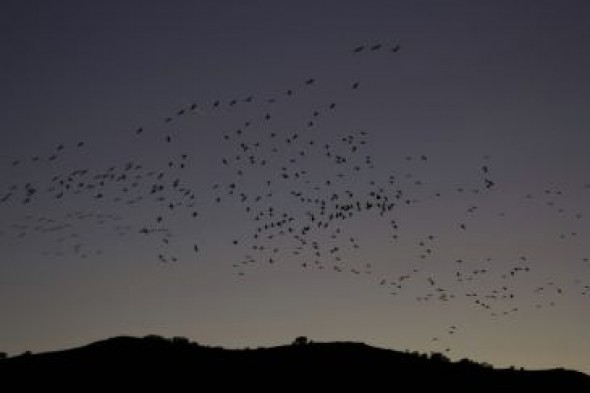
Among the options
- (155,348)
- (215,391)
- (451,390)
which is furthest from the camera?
(155,348)

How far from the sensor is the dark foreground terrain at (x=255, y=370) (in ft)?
169

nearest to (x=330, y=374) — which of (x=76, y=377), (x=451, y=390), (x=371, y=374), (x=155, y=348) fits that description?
(x=371, y=374)

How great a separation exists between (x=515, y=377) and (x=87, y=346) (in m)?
29.6

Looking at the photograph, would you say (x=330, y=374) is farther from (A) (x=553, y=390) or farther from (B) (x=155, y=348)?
(A) (x=553, y=390)

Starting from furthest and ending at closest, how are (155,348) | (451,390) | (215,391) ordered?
(155,348) < (451,390) < (215,391)

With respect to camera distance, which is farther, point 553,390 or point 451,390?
point 553,390

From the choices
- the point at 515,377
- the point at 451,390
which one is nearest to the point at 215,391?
the point at 451,390

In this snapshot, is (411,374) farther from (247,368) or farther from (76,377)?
(76,377)

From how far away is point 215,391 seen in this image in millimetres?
49688

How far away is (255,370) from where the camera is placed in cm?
5397

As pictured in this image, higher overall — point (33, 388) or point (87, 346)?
point (87, 346)

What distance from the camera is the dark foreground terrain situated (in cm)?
5153

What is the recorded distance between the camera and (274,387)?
51219 millimetres

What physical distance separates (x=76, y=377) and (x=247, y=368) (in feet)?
34.2
